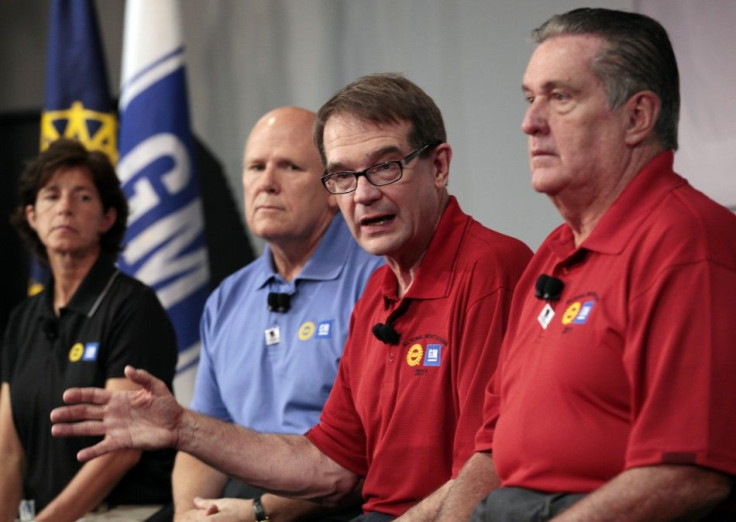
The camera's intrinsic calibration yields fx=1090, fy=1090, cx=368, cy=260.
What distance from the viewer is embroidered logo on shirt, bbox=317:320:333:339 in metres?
2.75

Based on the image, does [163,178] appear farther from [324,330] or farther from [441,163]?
[441,163]

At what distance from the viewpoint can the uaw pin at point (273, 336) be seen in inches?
113

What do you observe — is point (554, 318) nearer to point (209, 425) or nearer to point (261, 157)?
point (209, 425)

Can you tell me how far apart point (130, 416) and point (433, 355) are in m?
0.64

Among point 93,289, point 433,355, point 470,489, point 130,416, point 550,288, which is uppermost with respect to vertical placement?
point 93,289

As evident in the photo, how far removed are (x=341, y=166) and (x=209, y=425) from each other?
621mm

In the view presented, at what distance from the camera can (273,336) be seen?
2.87 metres

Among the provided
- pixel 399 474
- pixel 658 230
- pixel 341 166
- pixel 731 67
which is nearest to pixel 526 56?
pixel 731 67

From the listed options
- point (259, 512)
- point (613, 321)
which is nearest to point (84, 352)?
point (259, 512)

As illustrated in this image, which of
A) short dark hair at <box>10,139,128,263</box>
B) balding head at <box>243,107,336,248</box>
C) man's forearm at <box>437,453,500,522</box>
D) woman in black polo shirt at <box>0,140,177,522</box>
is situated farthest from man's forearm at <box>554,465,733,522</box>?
short dark hair at <box>10,139,128,263</box>

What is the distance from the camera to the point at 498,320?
214 centimetres

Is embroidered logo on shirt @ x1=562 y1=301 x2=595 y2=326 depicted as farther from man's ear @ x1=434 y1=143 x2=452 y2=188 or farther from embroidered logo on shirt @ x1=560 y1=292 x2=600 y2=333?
man's ear @ x1=434 y1=143 x2=452 y2=188

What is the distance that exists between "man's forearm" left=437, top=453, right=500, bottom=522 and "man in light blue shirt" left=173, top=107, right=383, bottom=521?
2.67 ft

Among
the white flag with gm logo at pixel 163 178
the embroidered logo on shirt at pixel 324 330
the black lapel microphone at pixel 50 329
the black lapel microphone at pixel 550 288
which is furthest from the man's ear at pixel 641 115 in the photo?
the white flag with gm logo at pixel 163 178
